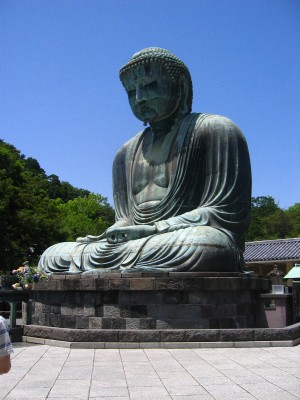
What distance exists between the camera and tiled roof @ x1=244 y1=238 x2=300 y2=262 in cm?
2586

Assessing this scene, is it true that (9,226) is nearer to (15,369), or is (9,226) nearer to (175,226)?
(175,226)

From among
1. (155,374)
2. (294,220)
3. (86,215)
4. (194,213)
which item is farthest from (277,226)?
(155,374)

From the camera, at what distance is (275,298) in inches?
359

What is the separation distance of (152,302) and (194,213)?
81.0 inches

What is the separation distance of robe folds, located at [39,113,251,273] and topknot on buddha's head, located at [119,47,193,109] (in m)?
0.99

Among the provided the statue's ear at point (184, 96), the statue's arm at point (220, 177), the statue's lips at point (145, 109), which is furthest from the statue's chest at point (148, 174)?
the statue's ear at point (184, 96)

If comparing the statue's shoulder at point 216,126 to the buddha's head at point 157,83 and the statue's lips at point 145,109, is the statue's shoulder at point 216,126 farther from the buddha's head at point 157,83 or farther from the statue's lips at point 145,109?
the statue's lips at point 145,109

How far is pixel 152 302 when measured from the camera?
7.77m

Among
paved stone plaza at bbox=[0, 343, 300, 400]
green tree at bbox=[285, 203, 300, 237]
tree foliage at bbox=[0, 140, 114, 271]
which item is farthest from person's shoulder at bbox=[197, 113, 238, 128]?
green tree at bbox=[285, 203, 300, 237]

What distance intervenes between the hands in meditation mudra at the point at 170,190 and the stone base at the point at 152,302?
37 cm

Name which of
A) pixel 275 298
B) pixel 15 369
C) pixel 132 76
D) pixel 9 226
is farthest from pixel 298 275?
pixel 9 226

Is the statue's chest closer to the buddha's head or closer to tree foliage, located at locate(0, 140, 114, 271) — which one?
the buddha's head

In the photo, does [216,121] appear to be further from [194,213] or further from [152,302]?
[152,302]

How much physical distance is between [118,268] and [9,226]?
526 inches
